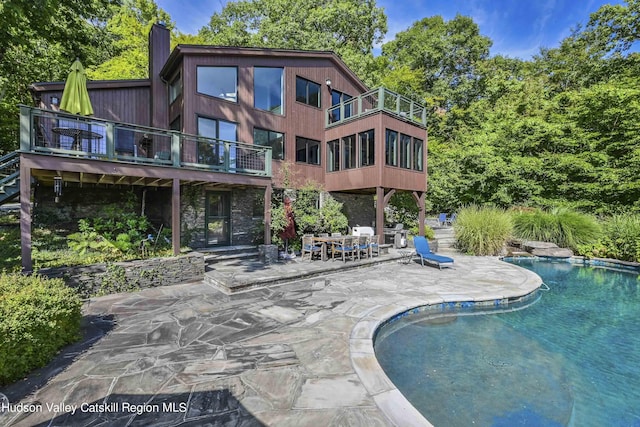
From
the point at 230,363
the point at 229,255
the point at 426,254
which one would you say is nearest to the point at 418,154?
the point at 426,254

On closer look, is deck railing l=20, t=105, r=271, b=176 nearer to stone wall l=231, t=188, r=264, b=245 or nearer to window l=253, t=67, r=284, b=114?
stone wall l=231, t=188, r=264, b=245

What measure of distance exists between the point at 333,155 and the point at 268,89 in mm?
4065

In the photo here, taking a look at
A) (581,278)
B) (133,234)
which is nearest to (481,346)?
(581,278)

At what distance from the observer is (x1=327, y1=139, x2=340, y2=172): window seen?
13.4 m

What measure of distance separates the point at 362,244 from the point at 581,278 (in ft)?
21.9

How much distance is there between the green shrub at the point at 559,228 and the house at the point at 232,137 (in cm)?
451

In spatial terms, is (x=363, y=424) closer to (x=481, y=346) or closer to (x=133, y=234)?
(x=481, y=346)

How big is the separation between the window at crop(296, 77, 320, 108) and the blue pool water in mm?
10908

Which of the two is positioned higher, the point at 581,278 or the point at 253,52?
the point at 253,52

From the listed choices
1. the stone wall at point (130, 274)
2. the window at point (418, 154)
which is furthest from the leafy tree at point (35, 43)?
the window at point (418, 154)

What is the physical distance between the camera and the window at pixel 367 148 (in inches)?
466

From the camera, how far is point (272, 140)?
1228 centimetres

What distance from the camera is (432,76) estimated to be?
28.5m

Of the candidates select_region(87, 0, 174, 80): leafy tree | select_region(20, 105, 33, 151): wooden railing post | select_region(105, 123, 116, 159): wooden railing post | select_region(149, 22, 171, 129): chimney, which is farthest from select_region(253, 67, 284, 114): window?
select_region(87, 0, 174, 80): leafy tree
